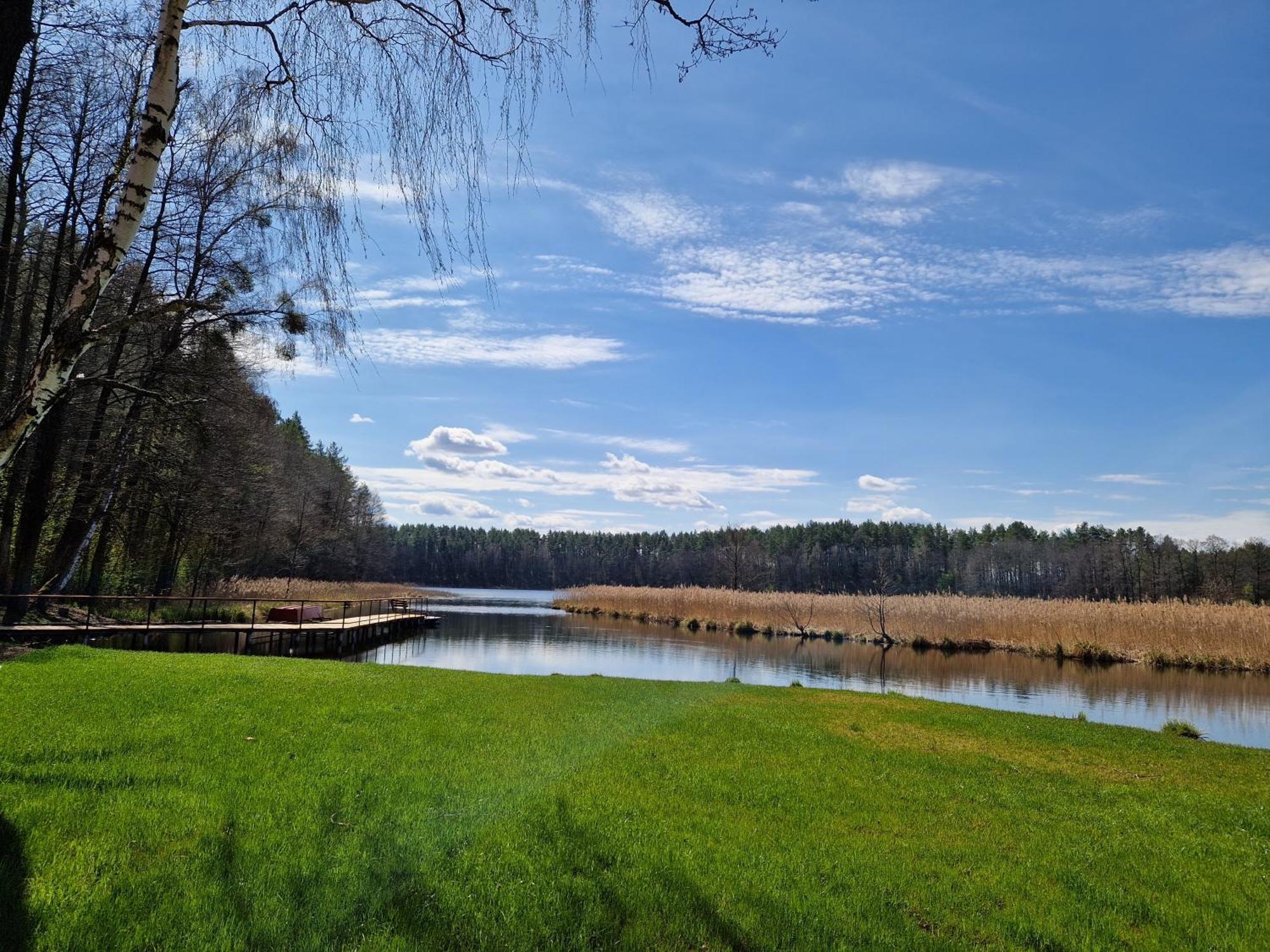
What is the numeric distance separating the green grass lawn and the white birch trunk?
2153mm

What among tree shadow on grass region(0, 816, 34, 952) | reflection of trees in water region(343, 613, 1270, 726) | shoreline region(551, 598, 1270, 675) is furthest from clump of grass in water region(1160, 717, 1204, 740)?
shoreline region(551, 598, 1270, 675)

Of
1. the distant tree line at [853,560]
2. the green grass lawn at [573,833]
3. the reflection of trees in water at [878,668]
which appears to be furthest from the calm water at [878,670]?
the distant tree line at [853,560]

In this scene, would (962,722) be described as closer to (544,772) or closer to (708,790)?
(708,790)

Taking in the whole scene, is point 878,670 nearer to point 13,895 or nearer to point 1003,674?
point 1003,674

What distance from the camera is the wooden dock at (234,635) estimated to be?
47.8 ft

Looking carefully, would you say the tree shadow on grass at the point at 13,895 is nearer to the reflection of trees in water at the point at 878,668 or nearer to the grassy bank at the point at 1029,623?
the reflection of trees in water at the point at 878,668

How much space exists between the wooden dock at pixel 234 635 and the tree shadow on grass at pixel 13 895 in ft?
40.3

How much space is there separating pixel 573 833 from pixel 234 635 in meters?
22.3

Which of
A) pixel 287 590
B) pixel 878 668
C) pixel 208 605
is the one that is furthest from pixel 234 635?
pixel 878 668

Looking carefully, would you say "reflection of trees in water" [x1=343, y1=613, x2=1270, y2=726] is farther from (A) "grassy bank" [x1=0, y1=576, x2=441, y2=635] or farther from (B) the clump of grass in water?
(A) "grassy bank" [x1=0, y1=576, x2=441, y2=635]

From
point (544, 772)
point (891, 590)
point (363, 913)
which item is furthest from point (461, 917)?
point (891, 590)

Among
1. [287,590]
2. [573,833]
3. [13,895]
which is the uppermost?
[13,895]

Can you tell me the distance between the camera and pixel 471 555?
4970 inches

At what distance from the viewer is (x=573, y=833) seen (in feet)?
15.3
